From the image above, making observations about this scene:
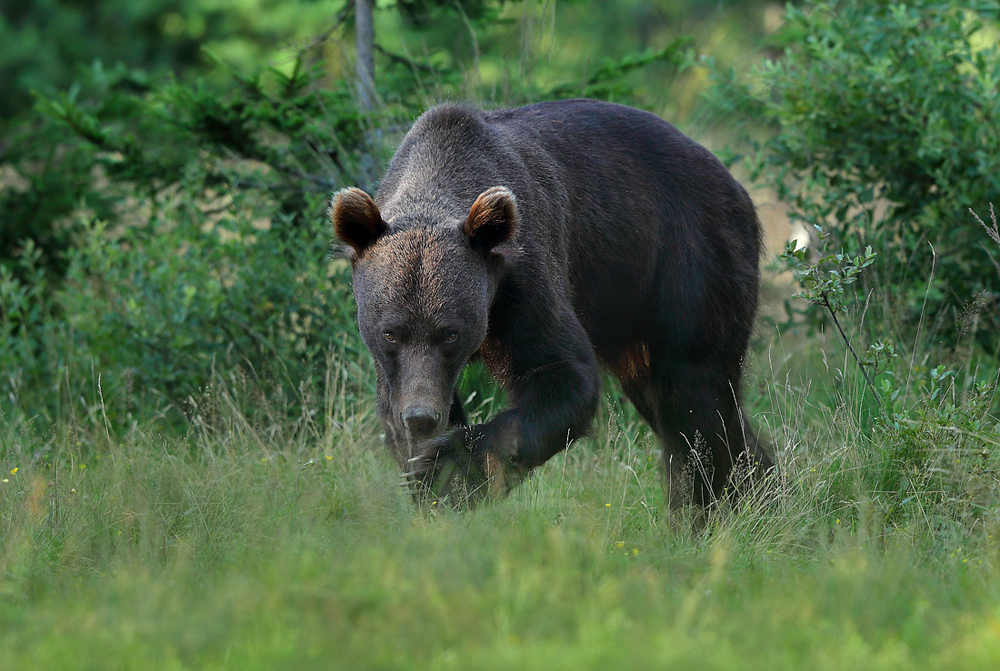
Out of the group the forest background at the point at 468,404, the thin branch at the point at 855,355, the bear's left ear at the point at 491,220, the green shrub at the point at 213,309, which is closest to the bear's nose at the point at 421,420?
the forest background at the point at 468,404

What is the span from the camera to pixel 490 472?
462cm

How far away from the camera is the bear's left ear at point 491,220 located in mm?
4656

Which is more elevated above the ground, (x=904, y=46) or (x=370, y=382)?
(x=904, y=46)

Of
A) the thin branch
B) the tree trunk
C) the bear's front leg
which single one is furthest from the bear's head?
the tree trunk

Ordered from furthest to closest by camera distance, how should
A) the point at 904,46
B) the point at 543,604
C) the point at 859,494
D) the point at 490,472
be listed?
the point at 904,46 → the point at 859,494 → the point at 490,472 → the point at 543,604

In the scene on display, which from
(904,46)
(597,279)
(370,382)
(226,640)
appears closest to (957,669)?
(226,640)

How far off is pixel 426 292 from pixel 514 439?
0.72m

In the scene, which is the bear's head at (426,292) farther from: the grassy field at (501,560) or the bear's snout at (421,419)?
the grassy field at (501,560)

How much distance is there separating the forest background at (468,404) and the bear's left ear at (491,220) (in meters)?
1.17

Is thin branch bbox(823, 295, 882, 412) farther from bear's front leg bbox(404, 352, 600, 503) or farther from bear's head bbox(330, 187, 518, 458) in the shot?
bear's head bbox(330, 187, 518, 458)

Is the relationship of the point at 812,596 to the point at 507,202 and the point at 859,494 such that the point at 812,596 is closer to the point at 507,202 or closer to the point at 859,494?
the point at 859,494

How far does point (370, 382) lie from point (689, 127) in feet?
11.3

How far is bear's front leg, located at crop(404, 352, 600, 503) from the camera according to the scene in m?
4.64

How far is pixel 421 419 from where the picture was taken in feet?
14.5
